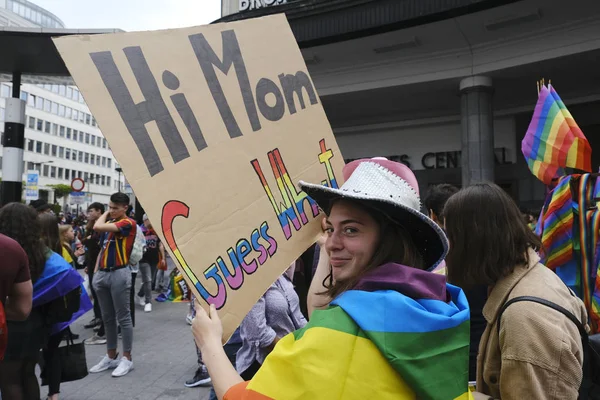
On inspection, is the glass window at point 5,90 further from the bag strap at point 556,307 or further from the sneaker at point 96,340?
the bag strap at point 556,307

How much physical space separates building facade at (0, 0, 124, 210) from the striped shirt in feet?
202

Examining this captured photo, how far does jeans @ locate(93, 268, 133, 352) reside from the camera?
5.25 m

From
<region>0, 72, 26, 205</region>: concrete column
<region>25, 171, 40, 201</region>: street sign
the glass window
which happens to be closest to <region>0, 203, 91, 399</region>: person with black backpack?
<region>0, 72, 26, 205</region>: concrete column

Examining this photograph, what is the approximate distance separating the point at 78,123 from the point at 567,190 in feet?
288

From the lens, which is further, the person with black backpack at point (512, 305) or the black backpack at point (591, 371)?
the black backpack at point (591, 371)

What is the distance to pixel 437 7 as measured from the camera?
31.6ft

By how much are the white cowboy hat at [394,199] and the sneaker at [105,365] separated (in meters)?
4.74

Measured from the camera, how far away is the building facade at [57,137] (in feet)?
227

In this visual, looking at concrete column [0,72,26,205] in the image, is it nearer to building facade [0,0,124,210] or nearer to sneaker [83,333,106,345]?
sneaker [83,333,106,345]

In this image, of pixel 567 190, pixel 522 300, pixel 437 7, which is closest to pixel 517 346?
pixel 522 300

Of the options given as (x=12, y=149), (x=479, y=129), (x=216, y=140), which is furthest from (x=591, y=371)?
(x=12, y=149)

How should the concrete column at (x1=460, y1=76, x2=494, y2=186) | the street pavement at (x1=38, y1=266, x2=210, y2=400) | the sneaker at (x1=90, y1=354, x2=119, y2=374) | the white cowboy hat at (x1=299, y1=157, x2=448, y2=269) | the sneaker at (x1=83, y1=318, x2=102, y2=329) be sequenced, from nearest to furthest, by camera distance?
the white cowboy hat at (x1=299, y1=157, x2=448, y2=269) < the street pavement at (x1=38, y1=266, x2=210, y2=400) < the sneaker at (x1=90, y1=354, x2=119, y2=374) < the sneaker at (x1=83, y1=318, x2=102, y2=329) < the concrete column at (x1=460, y1=76, x2=494, y2=186)

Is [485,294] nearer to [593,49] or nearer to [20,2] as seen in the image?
[593,49]

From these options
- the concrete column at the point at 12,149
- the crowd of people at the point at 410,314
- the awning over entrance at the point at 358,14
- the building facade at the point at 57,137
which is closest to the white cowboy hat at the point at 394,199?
the crowd of people at the point at 410,314
